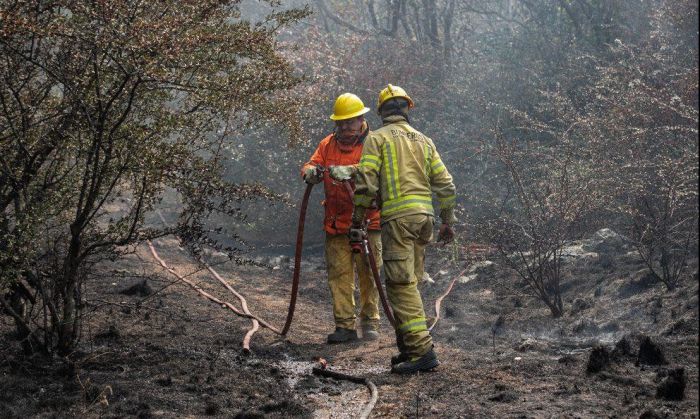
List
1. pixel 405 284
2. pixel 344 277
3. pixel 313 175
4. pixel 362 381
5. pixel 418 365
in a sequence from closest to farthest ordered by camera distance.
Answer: pixel 362 381 → pixel 418 365 → pixel 405 284 → pixel 313 175 → pixel 344 277

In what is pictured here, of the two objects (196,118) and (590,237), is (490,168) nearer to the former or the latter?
(590,237)

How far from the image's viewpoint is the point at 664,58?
396 inches

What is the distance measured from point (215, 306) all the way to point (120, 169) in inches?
145

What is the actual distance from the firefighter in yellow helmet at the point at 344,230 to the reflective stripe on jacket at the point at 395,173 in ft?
3.22

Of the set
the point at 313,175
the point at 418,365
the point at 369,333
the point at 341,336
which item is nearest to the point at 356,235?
the point at 313,175

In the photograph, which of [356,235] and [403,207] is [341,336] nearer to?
[356,235]

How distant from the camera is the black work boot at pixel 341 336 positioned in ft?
22.4

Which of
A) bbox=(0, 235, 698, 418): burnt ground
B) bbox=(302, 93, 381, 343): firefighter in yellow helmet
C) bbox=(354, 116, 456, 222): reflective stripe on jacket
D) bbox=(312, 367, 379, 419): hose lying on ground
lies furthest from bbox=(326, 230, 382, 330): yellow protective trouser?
bbox=(312, 367, 379, 419): hose lying on ground

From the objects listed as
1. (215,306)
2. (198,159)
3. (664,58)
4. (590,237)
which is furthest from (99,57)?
(664,58)

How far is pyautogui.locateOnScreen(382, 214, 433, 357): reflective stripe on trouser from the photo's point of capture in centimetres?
554

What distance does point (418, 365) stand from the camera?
18.0 feet

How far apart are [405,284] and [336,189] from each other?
Answer: 1.56 metres

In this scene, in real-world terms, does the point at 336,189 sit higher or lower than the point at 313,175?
lower

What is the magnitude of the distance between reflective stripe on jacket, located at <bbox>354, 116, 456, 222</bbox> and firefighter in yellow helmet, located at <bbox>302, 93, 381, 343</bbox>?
3.22 ft
